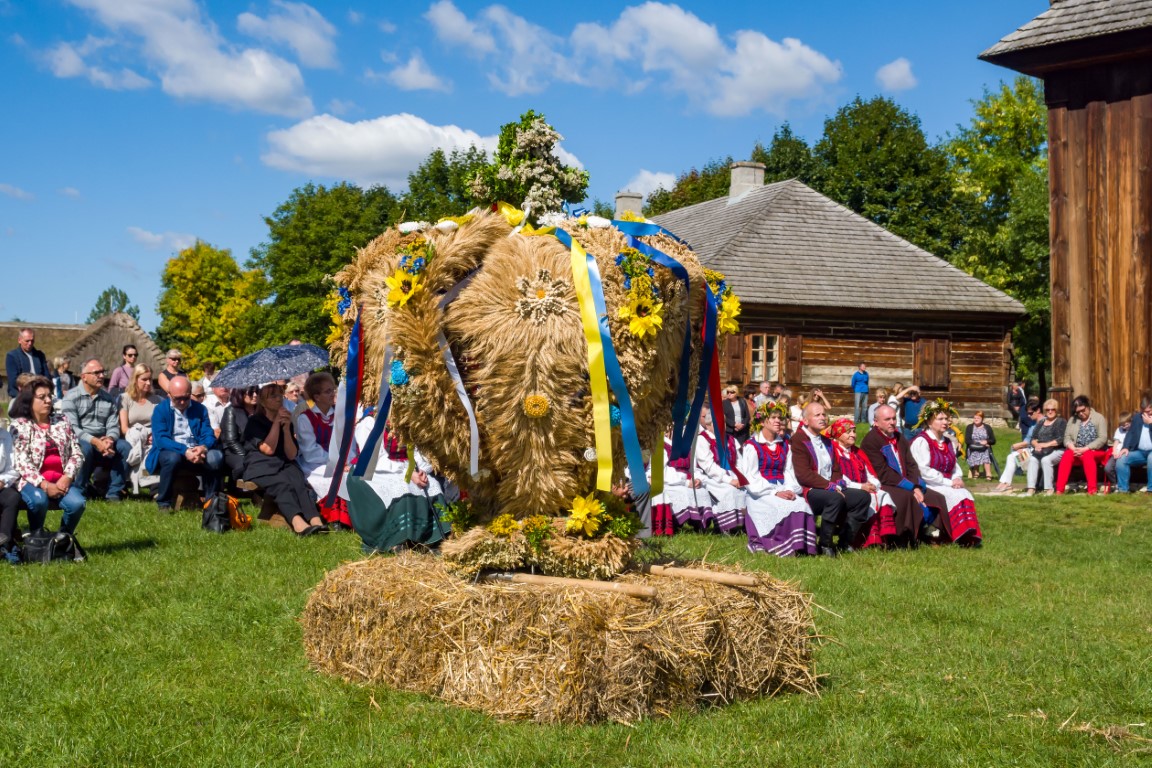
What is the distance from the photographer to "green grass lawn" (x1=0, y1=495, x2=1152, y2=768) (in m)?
4.80

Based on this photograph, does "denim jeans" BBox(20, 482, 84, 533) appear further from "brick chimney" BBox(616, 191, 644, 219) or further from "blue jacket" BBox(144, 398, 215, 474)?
"brick chimney" BBox(616, 191, 644, 219)

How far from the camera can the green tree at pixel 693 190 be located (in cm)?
5069

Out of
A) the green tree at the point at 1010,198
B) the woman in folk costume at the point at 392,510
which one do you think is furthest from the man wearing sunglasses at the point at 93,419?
the green tree at the point at 1010,198

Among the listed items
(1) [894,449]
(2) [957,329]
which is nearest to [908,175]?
(2) [957,329]

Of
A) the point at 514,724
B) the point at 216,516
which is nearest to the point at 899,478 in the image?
the point at 216,516

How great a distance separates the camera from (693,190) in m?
52.1

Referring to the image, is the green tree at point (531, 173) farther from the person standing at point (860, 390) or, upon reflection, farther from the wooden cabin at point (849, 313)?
the person standing at point (860, 390)

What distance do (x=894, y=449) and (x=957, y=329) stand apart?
2017 cm

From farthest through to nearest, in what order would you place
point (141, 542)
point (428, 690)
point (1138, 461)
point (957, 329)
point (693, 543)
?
point (957, 329), point (1138, 461), point (693, 543), point (141, 542), point (428, 690)

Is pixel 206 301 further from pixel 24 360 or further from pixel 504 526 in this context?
pixel 504 526

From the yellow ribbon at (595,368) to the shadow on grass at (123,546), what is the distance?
18.6 feet

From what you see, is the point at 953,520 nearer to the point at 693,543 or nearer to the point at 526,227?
the point at 693,543

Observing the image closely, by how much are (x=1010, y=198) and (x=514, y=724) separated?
1624 inches

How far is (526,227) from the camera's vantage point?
5809 mm
